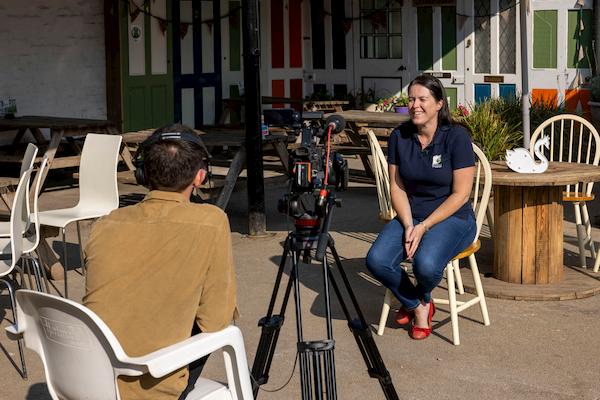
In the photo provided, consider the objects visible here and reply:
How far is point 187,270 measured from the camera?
10.5ft

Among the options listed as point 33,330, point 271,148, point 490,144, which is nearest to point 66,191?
point 271,148

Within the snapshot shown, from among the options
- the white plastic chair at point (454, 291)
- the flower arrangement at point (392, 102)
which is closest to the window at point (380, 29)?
the flower arrangement at point (392, 102)

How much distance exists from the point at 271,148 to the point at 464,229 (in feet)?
12.7

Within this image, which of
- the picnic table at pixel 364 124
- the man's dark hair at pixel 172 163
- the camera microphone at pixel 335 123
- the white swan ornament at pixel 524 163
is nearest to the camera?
the man's dark hair at pixel 172 163

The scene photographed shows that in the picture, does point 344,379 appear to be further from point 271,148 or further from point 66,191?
point 66,191

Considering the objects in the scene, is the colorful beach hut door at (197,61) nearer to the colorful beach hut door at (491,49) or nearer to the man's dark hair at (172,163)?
the colorful beach hut door at (491,49)

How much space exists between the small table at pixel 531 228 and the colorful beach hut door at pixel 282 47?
309 inches

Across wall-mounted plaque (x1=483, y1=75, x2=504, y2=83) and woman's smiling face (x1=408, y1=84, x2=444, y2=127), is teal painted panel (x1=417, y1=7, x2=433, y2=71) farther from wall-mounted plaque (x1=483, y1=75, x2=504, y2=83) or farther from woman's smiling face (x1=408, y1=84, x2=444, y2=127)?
woman's smiling face (x1=408, y1=84, x2=444, y2=127)

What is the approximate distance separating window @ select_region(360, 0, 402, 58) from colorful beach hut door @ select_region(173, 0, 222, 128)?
198 cm

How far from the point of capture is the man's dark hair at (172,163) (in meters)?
3.29

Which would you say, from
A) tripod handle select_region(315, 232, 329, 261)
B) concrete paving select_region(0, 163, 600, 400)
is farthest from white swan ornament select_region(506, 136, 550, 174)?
tripod handle select_region(315, 232, 329, 261)

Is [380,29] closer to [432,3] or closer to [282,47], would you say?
[432,3]

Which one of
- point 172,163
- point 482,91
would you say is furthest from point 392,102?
point 172,163

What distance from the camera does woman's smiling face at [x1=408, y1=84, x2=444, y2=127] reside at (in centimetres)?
544
